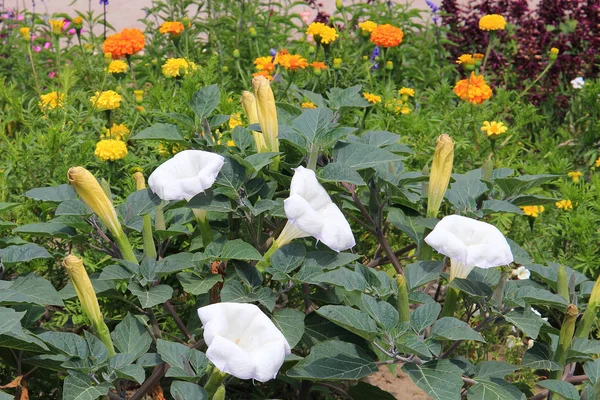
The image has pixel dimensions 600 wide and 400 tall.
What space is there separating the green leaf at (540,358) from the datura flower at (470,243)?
0.28m

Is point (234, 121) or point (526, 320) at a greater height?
point (526, 320)

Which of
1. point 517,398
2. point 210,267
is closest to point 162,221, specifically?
point 210,267

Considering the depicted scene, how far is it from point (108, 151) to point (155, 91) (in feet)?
1.63

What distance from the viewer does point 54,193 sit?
2.35 meters

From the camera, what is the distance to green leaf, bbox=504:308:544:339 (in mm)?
2021

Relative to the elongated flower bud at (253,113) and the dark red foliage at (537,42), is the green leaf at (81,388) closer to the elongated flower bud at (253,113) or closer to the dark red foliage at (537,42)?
the elongated flower bud at (253,113)

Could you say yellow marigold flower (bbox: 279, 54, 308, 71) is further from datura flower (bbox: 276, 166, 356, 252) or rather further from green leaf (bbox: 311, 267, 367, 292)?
green leaf (bbox: 311, 267, 367, 292)

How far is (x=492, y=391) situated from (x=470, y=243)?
14.1 inches

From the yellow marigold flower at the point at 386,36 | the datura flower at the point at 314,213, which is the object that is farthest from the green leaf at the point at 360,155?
the yellow marigold flower at the point at 386,36

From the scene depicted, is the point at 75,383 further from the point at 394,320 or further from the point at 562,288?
the point at 562,288

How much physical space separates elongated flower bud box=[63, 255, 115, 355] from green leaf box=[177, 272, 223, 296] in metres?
0.23

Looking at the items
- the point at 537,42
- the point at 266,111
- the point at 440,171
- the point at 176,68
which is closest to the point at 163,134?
the point at 266,111

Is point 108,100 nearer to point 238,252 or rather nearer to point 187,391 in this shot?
point 238,252

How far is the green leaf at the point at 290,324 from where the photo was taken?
2.12 metres
